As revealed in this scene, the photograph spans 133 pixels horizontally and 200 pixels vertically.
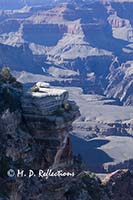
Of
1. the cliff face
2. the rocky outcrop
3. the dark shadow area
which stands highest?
the cliff face

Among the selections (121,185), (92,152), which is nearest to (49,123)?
(121,185)

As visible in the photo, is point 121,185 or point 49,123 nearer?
point 49,123

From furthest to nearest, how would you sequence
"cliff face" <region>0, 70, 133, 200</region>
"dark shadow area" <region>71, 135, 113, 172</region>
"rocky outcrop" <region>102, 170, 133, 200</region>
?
"dark shadow area" <region>71, 135, 113, 172</region>, "rocky outcrop" <region>102, 170, 133, 200</region>, "cliff face" <region>0, 70, 133, 200</region>

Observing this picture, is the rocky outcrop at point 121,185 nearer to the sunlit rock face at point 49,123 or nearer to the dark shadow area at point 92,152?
the sunlit rock face at point 49,123

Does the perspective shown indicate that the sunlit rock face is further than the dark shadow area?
No

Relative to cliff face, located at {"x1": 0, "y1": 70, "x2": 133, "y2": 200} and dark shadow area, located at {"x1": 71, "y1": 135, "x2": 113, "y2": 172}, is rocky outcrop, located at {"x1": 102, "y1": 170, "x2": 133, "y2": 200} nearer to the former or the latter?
cliff face, located at {"x1": 0, "y1": 70, "x2": 133, "y2": 200}

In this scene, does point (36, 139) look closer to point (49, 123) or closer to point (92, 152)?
point (49, 123)

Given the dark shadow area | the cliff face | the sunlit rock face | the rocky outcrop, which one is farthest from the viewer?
the dark shadow area

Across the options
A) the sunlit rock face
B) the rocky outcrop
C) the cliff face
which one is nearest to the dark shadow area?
the rocky outcrop
